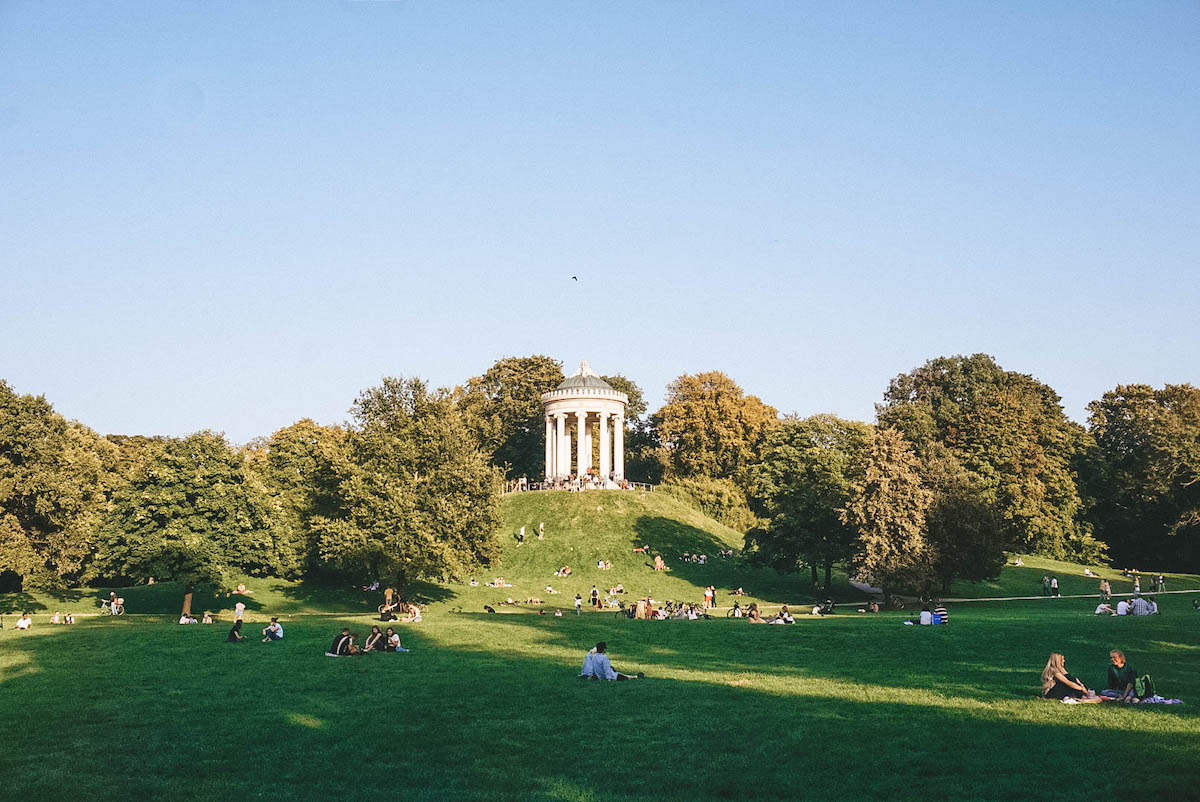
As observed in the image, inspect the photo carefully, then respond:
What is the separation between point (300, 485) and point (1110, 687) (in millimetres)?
54805

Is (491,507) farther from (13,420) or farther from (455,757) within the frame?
(455,757)

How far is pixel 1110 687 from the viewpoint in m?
17.9

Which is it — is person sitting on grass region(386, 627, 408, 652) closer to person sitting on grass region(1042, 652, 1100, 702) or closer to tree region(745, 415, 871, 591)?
person sitting on grass region(1042, 652, 1100, 702)

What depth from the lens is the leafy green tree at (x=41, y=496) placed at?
45438mm

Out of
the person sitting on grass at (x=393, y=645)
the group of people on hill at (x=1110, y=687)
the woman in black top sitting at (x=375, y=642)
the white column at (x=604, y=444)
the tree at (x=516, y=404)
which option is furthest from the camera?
the tree at (x=516, y=404)

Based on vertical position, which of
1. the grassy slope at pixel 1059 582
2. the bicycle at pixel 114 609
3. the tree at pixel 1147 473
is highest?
the tree at pixel 1147 473

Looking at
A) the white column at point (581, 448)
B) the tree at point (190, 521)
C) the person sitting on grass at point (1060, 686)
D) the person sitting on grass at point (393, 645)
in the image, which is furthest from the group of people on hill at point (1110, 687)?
the white column at point (581, 448)

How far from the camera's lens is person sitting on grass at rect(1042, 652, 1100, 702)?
689 inches

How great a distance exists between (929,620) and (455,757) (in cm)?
2318

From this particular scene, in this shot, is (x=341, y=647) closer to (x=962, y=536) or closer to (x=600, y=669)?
(x=600, y=669)

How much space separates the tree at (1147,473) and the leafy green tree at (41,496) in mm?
73861

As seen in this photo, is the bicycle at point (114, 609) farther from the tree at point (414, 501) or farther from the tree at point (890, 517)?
the tree at point (890, 517)

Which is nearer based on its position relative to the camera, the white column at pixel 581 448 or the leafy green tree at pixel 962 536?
the leafy green tree at pixel 962 536

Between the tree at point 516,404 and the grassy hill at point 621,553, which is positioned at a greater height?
the tree at point 516,404
